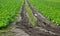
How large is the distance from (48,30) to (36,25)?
2102 mm

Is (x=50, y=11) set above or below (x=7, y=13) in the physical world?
above

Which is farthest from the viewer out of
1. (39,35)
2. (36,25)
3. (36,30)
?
(36,25)

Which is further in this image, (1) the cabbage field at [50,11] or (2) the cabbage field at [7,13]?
(1) the cabbage field at [50,11]

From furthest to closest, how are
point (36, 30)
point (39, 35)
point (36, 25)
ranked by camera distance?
point (36, 25)
point (36, 30)
point (39, 35)

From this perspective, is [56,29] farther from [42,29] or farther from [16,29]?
[16,29]

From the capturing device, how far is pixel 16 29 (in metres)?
A: 17.3

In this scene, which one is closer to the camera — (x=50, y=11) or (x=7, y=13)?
(x=7, y=13)

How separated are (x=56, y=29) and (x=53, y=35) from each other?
7.10ft

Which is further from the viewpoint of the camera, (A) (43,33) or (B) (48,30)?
(B) (48,30)

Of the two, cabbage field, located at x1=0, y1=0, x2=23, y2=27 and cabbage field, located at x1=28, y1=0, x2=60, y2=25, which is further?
cabbage field, located at x1=28, y1=0, x2=60, y2=25

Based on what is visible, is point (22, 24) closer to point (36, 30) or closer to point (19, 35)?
point (36, 30)

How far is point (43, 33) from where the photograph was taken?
15.8 m

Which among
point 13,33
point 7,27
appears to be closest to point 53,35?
point 13,33

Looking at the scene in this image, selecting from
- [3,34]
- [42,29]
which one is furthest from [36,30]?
[3,34]
